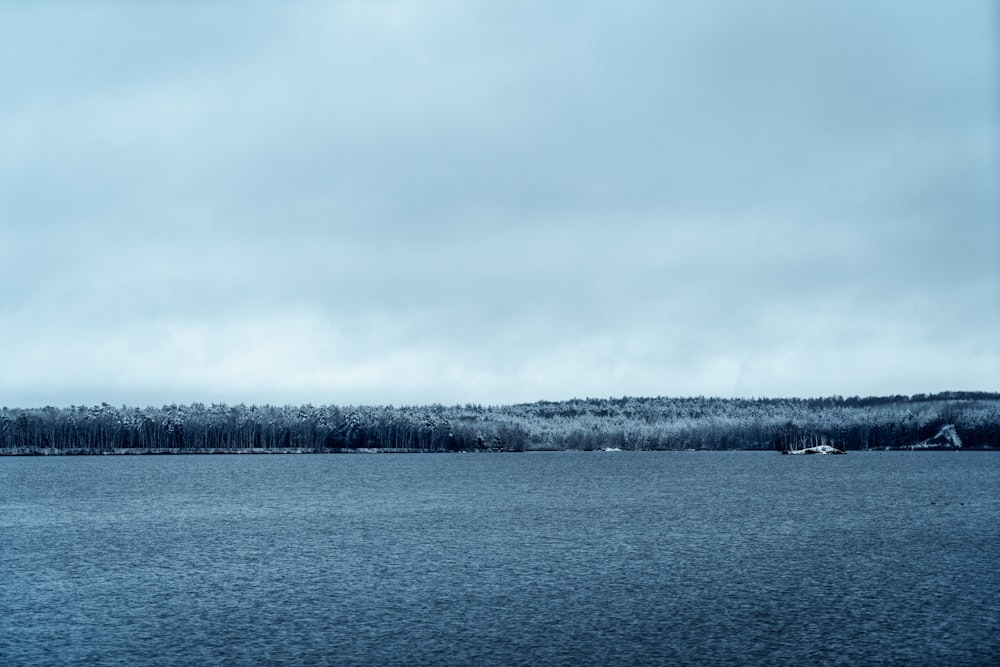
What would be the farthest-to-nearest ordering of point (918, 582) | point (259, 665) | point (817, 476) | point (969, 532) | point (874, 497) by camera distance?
point (817, 476), point (874, 497), point (969, 532), point (918, 582), point (259, 665)

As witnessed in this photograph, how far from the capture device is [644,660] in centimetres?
2244

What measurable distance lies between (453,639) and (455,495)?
179ft

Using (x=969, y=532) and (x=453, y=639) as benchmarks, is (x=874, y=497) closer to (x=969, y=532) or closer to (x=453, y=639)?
(x=969, y=532)

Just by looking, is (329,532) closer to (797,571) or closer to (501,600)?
(501,600)

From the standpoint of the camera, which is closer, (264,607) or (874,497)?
(264,607)

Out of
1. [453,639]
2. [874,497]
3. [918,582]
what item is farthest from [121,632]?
[874,497]

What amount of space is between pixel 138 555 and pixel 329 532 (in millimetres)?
11525

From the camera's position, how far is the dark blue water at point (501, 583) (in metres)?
23.7

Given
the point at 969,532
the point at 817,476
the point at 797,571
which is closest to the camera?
the point at 797,571

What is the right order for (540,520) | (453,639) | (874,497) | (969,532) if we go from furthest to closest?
1. (874,497)
2. (540,520)
3. (969,532)
4. (453,639)

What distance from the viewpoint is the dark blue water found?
23.7 meters

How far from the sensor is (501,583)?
32812mm

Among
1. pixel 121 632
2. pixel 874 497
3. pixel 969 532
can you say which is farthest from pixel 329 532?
pixel 874 497

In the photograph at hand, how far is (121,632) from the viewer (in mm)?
25312
